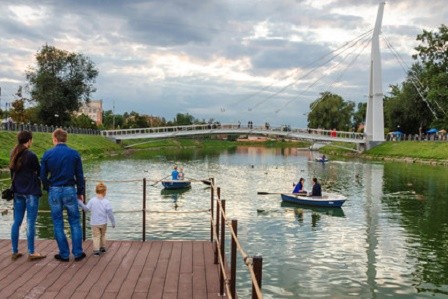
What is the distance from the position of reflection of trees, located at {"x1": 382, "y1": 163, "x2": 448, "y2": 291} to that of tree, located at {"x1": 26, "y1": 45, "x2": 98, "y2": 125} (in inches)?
2504

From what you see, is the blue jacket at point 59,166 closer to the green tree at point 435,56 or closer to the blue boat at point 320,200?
the blue boat at point 320,200

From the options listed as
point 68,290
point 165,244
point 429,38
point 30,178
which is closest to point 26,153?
point 30,178

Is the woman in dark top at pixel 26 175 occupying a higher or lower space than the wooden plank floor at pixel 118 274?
higher

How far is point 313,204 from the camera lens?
2778cm

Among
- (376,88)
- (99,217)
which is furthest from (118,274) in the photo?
(376,88)

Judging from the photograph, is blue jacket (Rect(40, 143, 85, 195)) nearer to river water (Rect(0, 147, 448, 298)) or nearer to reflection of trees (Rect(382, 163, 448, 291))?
river water (Rect(0, 147, 448, 298))

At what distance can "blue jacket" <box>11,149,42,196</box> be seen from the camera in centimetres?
962

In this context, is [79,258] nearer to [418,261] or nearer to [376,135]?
[418,261]

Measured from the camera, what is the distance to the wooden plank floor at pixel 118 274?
789 cm

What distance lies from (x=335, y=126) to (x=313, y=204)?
335 ft

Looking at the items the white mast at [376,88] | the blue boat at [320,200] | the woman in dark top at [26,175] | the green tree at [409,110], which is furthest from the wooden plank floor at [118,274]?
the green tree at [409,110]

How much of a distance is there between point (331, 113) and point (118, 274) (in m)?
121

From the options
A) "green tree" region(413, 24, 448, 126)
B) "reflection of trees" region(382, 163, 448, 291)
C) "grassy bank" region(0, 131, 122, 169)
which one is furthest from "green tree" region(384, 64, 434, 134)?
"grassy bank" region(0, 131, 122, 169)

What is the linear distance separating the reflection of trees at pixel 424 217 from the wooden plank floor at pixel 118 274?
26.0 feet
